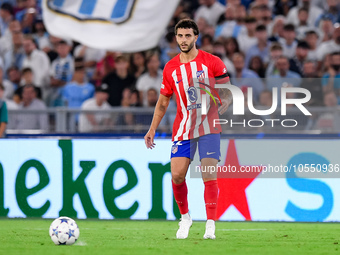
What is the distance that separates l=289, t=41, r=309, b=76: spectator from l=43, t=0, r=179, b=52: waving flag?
7.75 feet

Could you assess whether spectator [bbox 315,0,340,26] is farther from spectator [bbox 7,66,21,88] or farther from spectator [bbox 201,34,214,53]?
spectator [bbox 7,66,21,88]

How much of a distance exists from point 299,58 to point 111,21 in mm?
3330

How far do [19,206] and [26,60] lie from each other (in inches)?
162

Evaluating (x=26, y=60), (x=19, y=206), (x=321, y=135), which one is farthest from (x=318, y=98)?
(x=26, y=60)

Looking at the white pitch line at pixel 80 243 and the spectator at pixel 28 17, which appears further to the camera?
the spectator at pixel 28 17

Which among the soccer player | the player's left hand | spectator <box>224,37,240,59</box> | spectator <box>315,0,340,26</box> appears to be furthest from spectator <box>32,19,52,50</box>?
the player's left hand

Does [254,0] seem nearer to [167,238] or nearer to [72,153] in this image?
[72,153]

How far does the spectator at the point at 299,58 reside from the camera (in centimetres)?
1191

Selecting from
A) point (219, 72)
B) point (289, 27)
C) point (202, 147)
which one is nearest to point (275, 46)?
point (289, 27)

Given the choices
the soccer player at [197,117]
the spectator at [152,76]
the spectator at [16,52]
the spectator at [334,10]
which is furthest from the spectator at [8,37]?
the soccer player at [197,117]

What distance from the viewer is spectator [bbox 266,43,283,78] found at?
38.5 feet

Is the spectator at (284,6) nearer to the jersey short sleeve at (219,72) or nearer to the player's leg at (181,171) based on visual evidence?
the jersey short sleeve at (219,72)

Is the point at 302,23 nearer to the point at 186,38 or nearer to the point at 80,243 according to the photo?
the point at 186,38

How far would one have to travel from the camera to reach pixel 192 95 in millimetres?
7219
